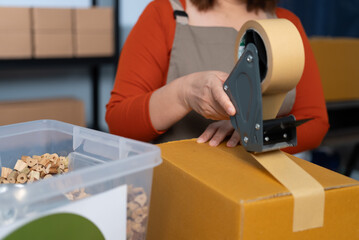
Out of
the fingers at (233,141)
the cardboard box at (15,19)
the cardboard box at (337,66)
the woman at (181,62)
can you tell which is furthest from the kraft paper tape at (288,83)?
the cardboard box at (15,19)

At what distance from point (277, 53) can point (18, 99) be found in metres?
2.32

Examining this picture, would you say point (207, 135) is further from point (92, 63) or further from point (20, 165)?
point (92, 63)

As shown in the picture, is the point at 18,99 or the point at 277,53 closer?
the point at 277,53

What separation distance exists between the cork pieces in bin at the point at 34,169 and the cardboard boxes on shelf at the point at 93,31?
1.82 m

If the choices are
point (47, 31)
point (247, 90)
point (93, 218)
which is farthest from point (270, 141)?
point (47, 31)

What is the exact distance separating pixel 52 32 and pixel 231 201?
1967 mm

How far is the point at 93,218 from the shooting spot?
0.38m

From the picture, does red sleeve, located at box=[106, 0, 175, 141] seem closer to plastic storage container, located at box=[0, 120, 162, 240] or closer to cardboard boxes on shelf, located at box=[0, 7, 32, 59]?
plastic storage container, located at box=[0, 120, 162, 240]

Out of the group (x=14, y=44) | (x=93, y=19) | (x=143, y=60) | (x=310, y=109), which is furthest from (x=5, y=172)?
(x=93, y=19)

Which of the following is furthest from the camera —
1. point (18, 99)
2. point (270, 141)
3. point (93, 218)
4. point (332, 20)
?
point (332, 20)

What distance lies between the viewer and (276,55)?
1.49 ft

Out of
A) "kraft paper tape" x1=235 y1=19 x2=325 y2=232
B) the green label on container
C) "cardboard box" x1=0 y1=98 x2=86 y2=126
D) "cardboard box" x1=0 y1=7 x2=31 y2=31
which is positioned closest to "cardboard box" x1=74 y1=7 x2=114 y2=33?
"cardboard box" x1=0 y1=7 x2=31 y2=31

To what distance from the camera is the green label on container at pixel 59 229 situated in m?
0.34

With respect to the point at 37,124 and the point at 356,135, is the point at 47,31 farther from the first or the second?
the point at 37,124
